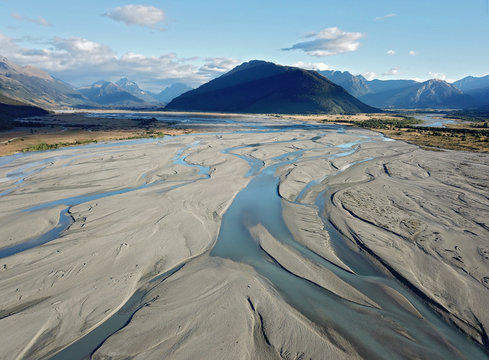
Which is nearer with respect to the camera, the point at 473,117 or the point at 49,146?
the point at 49,146

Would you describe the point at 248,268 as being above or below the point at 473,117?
above

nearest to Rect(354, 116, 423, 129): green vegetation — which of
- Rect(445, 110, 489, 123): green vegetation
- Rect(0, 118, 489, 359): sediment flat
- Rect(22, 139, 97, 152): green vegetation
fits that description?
Rect(445, 110, 489, 123): green vegetation

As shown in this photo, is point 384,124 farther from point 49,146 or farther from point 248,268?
point 248,268

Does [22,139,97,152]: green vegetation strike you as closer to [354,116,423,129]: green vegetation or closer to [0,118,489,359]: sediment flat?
[0,118,489,359]: sediment flat

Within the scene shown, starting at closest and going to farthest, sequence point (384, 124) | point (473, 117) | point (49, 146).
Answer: point (49, 146) → point (384, 124) → point (473, 117)

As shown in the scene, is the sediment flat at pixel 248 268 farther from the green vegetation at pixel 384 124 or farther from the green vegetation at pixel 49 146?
the green vegetation at pixel 384 124

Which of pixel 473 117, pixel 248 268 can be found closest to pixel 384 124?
pixel 473 117

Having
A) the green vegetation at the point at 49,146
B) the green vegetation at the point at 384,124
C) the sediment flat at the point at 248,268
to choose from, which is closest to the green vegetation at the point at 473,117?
the green vegetation at the point at 384,124

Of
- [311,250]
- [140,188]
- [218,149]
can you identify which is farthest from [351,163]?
[140,188]
